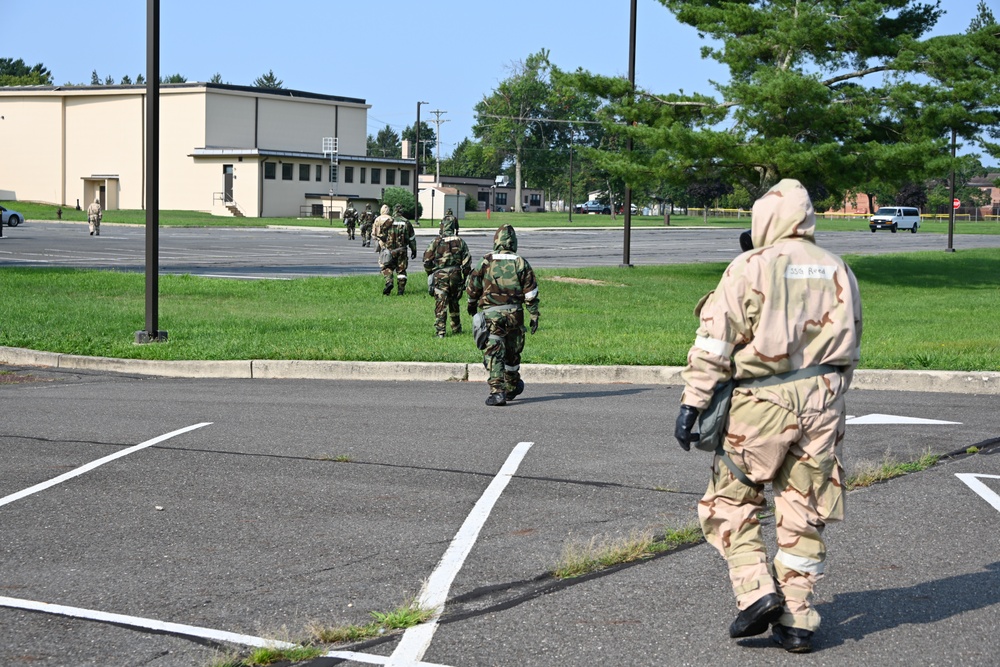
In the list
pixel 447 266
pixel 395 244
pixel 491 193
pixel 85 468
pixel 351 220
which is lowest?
pixel 85 468

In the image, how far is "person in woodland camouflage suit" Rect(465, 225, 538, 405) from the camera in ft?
37.0

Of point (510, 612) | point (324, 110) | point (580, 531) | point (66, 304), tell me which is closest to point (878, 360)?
point (580, 531)

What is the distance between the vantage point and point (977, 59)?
92.3ft

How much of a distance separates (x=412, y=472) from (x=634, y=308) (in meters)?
13.8

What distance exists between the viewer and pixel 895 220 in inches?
3031

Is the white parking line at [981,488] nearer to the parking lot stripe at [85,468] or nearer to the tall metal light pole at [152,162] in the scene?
the parking lot stripe at [85,468]

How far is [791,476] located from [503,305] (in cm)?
677

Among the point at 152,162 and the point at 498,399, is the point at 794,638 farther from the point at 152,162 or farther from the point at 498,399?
the point at 152,162

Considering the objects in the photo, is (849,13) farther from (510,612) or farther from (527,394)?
(510,612)

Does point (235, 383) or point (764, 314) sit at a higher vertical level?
point (764, 314)

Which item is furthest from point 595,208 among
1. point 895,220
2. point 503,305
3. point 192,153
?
point 503,305

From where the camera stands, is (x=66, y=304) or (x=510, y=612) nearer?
(x=510, y=612)

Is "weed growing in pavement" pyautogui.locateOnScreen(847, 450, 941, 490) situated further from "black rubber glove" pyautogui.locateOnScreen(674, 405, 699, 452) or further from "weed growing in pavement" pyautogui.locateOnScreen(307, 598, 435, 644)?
"weed growing in pavement" pyautogui.locateOnScreen(307, 598, 435, 644)

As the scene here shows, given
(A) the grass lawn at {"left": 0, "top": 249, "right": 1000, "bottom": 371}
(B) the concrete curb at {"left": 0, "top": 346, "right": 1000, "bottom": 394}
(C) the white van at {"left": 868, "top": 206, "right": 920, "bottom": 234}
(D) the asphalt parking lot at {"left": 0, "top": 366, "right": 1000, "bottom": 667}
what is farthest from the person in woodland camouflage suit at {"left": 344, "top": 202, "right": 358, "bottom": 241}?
(D) the asphalt parking lot at {"left": 0, "top": 366, "right": 1000, "bottom": 667}
